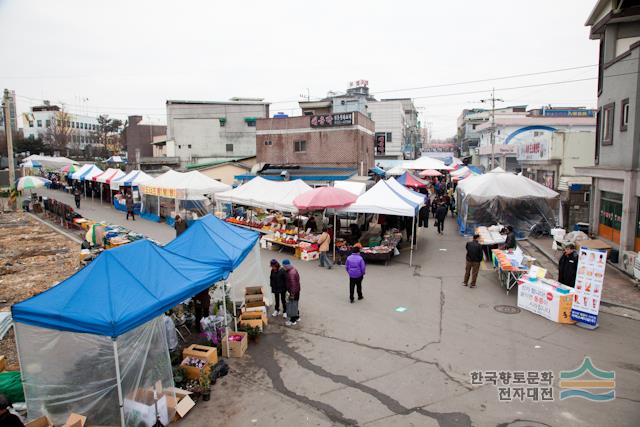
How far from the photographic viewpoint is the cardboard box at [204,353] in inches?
306

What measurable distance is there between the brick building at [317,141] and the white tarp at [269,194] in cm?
1266

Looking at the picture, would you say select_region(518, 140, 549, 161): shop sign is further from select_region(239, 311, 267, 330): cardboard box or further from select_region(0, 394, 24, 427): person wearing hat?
select_region(0, 394, 24, 427): person wearing hat

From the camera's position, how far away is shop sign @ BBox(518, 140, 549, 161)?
2692cm

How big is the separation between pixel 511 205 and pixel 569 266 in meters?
9.63

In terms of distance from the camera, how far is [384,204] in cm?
1558

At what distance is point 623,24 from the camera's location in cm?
1623

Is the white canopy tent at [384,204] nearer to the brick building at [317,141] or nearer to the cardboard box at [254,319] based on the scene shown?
the cardboard box at [254,319]

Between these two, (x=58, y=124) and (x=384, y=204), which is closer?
(x=384, y=204)

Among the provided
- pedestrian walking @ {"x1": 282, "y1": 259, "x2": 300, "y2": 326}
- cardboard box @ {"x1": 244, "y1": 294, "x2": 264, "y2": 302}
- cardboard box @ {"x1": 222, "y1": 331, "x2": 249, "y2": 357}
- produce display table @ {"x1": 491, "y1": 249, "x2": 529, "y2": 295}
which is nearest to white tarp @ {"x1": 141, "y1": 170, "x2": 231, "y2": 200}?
→ cardboard box @ {"x1": 244, "y1": 294, "x2": 264, "y2": 302}

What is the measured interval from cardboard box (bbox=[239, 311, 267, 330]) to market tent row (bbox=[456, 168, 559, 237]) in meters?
13.6

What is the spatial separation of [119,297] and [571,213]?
2114 cm

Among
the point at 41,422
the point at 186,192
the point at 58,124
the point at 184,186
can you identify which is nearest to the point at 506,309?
the point at 41,422

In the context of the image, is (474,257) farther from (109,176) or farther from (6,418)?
(109,176)

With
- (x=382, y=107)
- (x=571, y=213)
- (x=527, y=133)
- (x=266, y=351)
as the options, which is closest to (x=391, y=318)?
(x=266, y=351)
